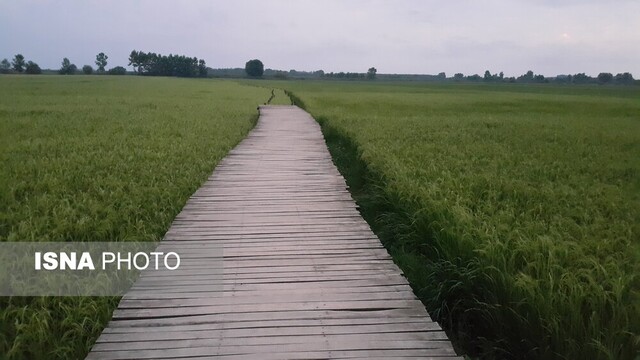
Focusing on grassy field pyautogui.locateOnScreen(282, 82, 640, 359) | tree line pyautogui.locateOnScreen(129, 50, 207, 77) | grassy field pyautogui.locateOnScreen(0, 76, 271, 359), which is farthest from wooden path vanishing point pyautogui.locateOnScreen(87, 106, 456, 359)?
tree line pyautogui.locateOnScreen(129, 50, 207, 77)

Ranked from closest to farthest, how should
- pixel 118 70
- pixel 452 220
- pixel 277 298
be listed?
pixel 277 298, pixel 452 220, pixel 118 70

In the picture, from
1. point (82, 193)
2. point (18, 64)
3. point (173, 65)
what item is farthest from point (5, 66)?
point (82, 193)

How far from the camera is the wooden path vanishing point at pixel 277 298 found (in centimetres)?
276

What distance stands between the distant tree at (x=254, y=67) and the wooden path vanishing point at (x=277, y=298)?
462ft

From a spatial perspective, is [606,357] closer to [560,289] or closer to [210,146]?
[560,289]

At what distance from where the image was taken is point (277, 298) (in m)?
3.35

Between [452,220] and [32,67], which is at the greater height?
[32,67]

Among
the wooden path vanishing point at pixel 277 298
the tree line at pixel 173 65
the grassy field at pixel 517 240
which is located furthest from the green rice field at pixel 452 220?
the tree line at pixel 173 65

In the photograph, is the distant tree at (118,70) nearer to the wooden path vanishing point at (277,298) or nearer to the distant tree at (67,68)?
the distant tree at (67,68)

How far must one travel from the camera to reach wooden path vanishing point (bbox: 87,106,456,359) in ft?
9.04

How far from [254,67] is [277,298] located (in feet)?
472

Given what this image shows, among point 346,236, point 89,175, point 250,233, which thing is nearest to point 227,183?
point 89,175

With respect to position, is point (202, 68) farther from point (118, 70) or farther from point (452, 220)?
point (452, 220)

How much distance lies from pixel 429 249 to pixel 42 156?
24.1ft
